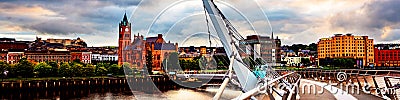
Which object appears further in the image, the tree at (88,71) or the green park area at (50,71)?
the tree at (88,71)

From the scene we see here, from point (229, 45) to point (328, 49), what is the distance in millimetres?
99321

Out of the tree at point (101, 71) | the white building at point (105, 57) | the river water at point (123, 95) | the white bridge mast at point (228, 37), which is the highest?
the white bridge mast at point (228, 37)

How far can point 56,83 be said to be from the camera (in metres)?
47.2

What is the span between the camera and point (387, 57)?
10062cm

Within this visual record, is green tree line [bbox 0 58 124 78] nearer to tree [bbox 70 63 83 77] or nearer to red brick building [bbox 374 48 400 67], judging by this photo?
tree [bbox 70 63 83 77]

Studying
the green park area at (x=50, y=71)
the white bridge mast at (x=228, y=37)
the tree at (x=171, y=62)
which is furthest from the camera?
the green park area at (x=50, y=71)

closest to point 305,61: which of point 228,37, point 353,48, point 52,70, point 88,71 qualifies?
point 353,48

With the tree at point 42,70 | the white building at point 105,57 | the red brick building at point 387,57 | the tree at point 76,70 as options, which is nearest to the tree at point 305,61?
the red brick building at point 387,57

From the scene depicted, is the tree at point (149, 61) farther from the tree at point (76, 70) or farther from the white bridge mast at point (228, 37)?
the white bridge mast at point (228, 37)

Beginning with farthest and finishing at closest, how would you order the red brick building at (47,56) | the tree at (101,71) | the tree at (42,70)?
the red brick building at (47,56) < the tree at (101,71) < the tree at (42,70)

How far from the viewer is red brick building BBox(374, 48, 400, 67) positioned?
9843cm

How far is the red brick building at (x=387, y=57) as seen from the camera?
98.4 m

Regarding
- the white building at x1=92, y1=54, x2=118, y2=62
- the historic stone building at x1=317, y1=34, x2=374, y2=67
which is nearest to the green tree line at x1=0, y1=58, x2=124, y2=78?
the historic stone building at x1=317, y1=34, x2=374, y2=67

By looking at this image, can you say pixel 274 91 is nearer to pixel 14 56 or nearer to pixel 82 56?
pixel 14 56
